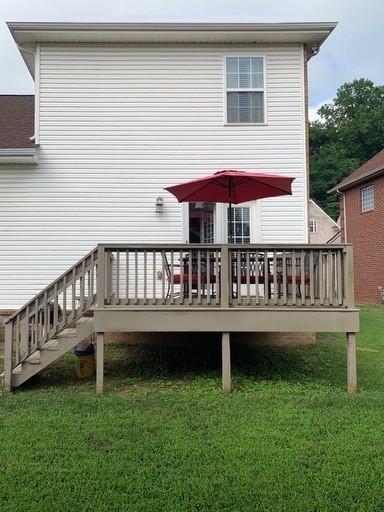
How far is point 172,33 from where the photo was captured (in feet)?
26.7

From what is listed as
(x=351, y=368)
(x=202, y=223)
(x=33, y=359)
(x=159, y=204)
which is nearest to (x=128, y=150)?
(x=159, y=204)

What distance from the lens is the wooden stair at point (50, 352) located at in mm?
5586

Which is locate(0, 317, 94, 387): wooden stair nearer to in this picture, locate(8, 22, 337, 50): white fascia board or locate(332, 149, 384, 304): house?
locate(8, 22, 337, 50): white fascia board

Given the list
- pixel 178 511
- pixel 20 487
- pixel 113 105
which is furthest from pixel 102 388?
pixel 113 105

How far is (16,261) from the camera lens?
8336 millimetres

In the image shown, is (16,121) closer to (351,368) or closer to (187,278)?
(187,278)

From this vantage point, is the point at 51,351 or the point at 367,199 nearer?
the point at 51,351

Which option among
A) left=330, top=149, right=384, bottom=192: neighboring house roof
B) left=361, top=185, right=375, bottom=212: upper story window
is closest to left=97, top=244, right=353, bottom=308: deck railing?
left=330, top=149, right=384, bottom=192: neighboring house roof

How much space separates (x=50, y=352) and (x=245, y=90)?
6.05 m

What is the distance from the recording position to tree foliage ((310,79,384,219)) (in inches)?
1832

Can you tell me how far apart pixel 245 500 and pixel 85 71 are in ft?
26.3

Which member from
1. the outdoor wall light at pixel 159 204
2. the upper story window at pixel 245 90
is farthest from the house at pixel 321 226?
the outdoor wall light at pixel 159 204

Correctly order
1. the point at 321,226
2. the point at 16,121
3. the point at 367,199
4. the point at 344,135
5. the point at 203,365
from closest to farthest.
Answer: the point at 203,365 < the point at 16,121 < the point at 367,199 < the point at 321,226 < the point at 344,135

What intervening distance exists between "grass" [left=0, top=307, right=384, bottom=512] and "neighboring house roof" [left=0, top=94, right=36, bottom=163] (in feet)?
13.3
